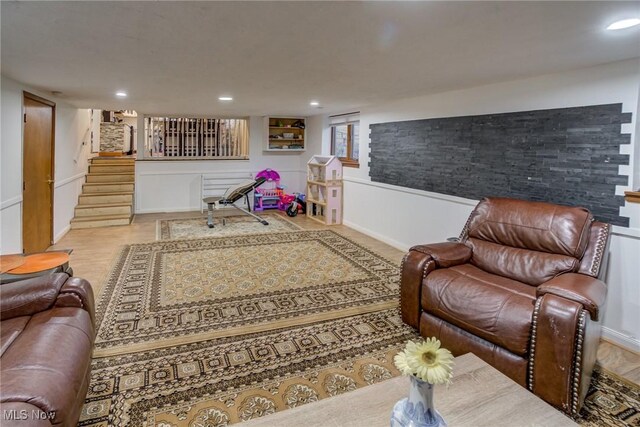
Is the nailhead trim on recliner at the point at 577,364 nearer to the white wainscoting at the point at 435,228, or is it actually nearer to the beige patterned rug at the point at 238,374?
the beige patterned rug at the point at 238,374

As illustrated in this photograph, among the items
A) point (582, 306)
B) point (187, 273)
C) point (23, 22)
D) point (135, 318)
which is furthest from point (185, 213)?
point (582, 306)

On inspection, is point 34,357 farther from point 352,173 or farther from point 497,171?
point 352,173

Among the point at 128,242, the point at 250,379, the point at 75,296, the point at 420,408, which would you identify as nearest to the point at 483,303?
the point at 420,408

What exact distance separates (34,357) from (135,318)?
1.50m

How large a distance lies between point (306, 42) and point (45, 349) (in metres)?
2.09

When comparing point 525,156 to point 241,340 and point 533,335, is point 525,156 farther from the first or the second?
point 241,340

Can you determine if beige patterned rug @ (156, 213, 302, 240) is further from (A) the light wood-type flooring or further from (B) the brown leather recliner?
(B) the brown leather recliner

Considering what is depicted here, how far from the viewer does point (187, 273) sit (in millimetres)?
3979

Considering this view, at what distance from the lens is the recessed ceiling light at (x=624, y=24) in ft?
6.17

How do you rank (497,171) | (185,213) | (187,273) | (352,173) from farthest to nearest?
1. (185,213)
2. (352,173)
3. (187,273)
4. (497,171)

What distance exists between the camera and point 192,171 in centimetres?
796

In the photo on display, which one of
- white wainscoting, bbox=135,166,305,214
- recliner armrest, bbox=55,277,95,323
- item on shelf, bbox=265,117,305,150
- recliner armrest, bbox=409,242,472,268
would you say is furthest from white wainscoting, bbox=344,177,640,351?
recliner armrest, bbox=55,277,95,323

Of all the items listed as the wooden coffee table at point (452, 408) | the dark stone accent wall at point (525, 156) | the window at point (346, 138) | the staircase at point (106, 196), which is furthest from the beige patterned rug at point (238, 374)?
the staircase at point (106, 196)

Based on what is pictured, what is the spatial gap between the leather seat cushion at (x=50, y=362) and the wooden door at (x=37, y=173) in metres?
2.90
